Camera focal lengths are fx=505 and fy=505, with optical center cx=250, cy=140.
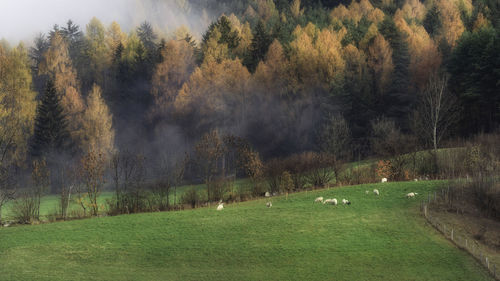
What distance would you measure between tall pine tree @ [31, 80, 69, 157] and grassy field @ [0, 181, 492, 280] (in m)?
37.9

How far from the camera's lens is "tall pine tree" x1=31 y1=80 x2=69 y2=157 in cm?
6869

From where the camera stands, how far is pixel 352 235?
A: 91.9 ft

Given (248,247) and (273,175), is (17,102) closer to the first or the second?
(273,175)

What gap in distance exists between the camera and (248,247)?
2703 centimetres

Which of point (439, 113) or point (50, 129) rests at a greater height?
point (50, 129)

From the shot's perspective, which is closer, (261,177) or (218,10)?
(261,177)

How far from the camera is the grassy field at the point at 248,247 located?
23797 millimetres

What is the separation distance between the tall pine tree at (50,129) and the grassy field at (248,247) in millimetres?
37856

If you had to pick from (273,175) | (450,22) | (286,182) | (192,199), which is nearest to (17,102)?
(192,199)

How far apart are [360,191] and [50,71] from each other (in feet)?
208

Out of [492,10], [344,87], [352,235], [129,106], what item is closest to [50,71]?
[129,106]

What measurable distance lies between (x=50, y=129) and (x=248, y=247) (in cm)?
5053

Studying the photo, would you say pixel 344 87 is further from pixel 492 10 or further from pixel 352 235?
pixel 352 235

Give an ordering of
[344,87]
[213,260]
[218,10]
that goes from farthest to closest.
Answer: [218,10] < [344,87] < [213,260]
